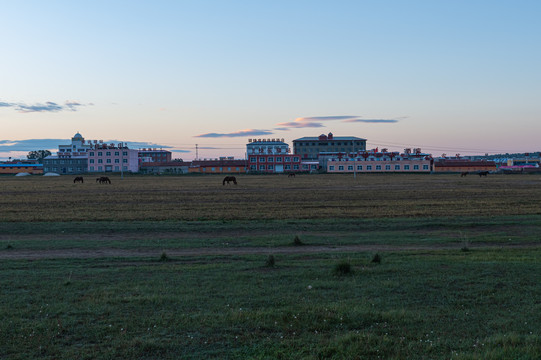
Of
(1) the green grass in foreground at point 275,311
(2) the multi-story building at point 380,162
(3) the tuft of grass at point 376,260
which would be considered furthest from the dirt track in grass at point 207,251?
(2) the multi-story building at point 380,162

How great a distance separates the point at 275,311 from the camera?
839cm

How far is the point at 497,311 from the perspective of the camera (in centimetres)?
838

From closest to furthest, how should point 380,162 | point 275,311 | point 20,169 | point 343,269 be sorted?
point 275,311 < point 343,269 < point 380,162 < point 20,169

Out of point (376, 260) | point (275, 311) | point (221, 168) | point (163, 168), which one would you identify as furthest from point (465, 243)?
point (163, 168)

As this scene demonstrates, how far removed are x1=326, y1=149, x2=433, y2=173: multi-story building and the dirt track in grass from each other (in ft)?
458

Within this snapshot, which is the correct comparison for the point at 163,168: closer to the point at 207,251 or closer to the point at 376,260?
the point at 207,251

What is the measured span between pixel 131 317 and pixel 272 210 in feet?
77.3

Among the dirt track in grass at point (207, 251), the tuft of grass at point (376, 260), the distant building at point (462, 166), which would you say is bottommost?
the dirt track in grass at point (207, 251)

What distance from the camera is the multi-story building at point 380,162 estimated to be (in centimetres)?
15662

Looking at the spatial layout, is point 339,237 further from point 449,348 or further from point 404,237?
point 449,348

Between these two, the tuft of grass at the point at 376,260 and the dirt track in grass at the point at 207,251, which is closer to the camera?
the tuft of grass at the point at 376,260

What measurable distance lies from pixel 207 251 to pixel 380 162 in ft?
492

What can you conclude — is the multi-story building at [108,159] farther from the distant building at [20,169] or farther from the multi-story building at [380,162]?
the multi-story building at [380,162]

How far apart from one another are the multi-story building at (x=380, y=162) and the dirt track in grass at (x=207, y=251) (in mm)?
139576
